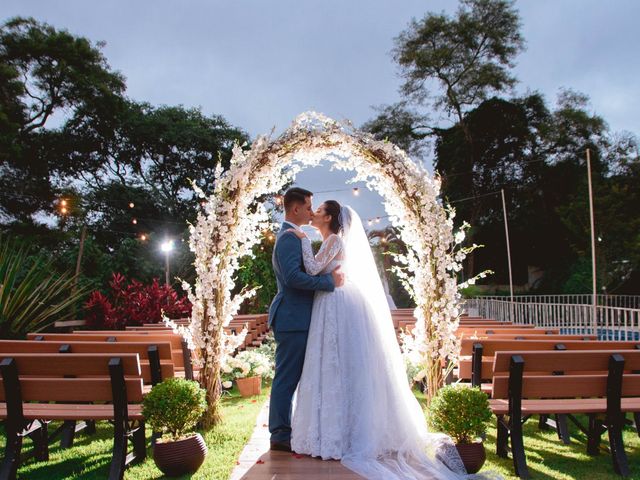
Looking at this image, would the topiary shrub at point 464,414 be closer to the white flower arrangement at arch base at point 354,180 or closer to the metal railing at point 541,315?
the white flower arrangement at arch base at point 354,180

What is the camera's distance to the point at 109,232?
28000 mm

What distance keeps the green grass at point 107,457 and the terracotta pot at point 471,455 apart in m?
1.74

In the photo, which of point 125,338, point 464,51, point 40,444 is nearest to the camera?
point 40,444

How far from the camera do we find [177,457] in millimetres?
3926

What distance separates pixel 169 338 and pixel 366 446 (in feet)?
10.7

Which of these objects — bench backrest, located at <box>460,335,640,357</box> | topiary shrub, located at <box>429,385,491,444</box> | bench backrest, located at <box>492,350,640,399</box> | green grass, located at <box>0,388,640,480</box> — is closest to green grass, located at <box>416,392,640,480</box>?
green grass, located at <box>0,388,640,480</box>

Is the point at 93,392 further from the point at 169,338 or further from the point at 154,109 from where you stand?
the point at 154,109

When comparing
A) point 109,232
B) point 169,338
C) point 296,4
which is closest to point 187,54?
point 296,4

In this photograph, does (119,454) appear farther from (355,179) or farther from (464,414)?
(355,179)

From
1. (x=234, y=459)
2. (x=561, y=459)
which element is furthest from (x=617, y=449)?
(x=234, y=459)

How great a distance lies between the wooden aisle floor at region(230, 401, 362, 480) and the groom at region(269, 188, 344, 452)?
0.18 m

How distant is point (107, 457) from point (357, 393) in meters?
2.27

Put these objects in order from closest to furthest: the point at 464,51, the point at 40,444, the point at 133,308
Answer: the point at 40,444 → the point at 133,308 → the point at 464,51

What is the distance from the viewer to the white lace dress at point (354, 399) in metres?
4.01
